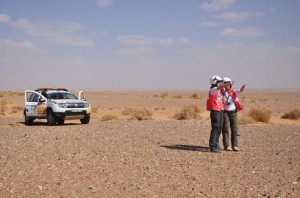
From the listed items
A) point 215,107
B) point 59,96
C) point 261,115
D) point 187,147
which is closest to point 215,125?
point 215,107

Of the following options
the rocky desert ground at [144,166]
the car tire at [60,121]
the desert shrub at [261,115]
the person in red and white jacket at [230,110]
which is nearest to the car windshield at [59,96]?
the car tire at [60,121]

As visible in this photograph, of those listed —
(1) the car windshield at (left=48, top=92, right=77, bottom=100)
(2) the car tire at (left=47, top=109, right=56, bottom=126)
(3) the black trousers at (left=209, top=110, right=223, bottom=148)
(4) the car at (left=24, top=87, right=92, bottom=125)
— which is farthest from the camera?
(1) the car windshield at (left=48, top=92, right=77, bottom=100)

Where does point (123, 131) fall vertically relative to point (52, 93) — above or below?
below

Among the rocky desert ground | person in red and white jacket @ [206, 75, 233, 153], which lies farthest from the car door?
person in red and white jacket @ [206, 75, 233, 153]

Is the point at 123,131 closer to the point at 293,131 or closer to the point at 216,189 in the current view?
the point at 293,131

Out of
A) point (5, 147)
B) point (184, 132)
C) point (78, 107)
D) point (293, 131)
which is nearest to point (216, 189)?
point (5, 147)

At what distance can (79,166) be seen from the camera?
930cm

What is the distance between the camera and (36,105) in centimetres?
2050

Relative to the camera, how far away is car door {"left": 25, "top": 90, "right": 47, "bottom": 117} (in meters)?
20.2

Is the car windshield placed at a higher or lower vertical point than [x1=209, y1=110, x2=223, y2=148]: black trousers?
higher

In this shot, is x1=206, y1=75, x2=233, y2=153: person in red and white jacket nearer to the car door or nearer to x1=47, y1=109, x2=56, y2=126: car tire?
x1=47, y1=109, x2=56, y2=126: car tire

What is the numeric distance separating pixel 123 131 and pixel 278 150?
239 inches

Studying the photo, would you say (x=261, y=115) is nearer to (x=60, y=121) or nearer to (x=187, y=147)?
(x=60, y=121)

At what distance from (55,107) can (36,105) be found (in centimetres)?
161
